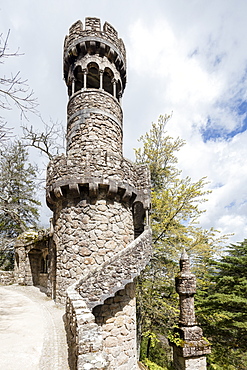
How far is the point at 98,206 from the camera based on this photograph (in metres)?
7.65

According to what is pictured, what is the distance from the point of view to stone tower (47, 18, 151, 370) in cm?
652

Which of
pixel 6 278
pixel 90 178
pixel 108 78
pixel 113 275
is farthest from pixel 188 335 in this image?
pixel 6 278

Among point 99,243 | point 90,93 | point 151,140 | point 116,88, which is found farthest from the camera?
point 151,140

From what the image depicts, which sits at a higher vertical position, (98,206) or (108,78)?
(108,78)

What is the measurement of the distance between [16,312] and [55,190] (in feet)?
13.0

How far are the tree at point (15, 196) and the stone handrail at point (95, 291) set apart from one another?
13514 mm

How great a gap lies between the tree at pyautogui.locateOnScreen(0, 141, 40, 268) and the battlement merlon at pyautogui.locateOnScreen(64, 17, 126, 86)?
10.4 m

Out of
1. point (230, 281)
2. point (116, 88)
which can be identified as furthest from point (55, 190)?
point (230, 281)

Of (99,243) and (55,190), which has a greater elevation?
(55,190)

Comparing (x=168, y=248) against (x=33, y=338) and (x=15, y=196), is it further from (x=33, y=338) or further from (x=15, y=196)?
(x=15, y=196)

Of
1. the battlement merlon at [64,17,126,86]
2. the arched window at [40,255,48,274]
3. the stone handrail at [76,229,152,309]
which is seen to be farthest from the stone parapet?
the arched window at [40,255,48,274]

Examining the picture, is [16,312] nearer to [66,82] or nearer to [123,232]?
[123,232]

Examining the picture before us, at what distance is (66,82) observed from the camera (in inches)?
433

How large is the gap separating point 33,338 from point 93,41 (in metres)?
10.5
